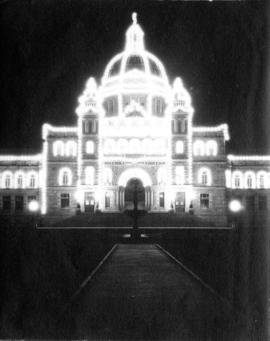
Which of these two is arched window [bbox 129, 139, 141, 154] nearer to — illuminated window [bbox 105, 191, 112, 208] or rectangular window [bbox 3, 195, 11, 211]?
illuminated window [bbox 105, 191, 112, 208]

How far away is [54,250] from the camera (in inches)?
648

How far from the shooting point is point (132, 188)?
41.2 m

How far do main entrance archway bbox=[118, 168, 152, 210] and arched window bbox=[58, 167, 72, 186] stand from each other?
4.64 metres

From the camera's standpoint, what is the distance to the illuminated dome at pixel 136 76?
4747cm

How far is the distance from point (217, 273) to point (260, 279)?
1.39m

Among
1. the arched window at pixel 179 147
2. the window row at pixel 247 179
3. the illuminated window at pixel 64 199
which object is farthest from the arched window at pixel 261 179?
the illuminated window at pixel 64 199

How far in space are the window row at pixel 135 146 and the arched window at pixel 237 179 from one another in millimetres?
7607

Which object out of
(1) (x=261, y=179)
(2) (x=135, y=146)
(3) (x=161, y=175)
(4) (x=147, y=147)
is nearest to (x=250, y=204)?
(1) (x=261, y=179)

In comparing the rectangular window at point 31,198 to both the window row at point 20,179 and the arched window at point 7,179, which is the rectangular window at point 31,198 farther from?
the arched window at point 7,179

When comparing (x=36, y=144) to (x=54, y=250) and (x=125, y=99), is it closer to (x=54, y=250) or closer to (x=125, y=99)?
(x=125, y=99)

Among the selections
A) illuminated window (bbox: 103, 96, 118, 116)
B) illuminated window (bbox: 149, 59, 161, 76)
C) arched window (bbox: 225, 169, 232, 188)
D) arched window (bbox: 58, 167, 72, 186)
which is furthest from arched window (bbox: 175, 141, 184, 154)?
arched window (bbox: 58, 167, 72, 186)

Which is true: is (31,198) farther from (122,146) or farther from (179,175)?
(179,175)

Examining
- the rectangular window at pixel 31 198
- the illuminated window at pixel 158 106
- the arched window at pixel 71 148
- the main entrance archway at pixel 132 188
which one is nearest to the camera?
the main entrance archway at pixel 132 188

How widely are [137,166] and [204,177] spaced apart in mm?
6418
